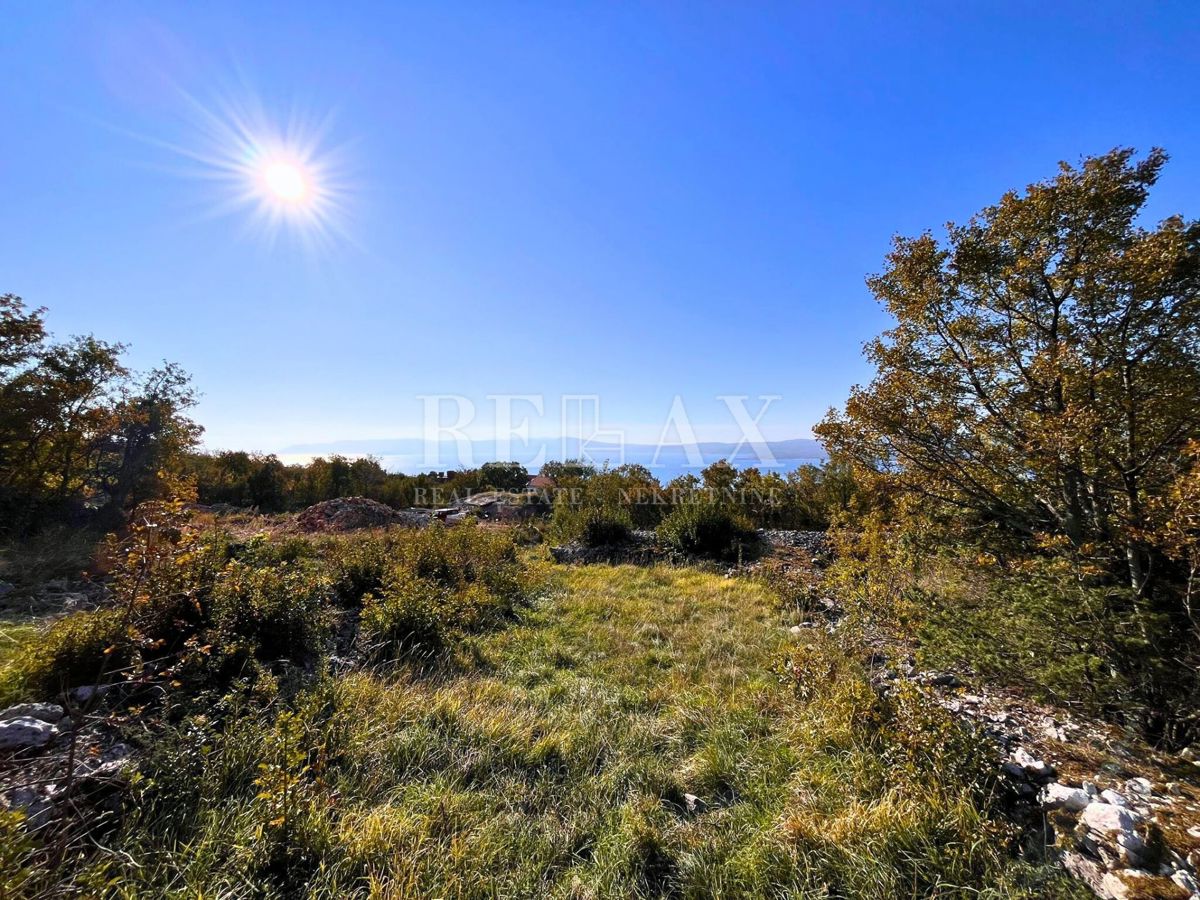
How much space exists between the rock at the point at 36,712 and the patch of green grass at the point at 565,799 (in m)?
0.58

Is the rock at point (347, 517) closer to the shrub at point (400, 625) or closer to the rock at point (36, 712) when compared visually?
the shrub at point (400, 625)

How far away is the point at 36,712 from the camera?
196cm

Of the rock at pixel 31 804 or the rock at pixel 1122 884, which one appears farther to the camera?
A: the rock at pixel 31 804

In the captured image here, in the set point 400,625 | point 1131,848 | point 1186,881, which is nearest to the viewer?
point 1186,881

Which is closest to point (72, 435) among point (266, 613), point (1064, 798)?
point (266, 613)

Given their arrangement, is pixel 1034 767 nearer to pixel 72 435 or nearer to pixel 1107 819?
pixel 1107 819

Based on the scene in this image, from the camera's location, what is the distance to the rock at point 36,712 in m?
1.93

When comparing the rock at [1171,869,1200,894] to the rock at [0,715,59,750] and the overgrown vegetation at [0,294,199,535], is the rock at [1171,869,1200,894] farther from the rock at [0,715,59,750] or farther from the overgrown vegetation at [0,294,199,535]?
the overgrown vegetation at [0,294,199,535]

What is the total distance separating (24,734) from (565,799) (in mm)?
2422

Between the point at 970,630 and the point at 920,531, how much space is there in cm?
145

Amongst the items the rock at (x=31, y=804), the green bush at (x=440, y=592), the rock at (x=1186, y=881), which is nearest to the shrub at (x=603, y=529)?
the green bush at (x=440, y=592)

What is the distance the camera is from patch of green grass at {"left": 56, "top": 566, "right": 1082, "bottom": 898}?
61.7 inches

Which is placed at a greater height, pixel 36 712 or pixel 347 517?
pixel 347 517

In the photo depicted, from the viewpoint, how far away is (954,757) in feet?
6.32
